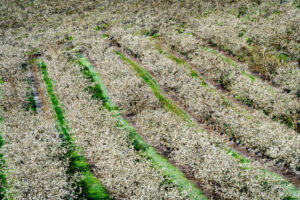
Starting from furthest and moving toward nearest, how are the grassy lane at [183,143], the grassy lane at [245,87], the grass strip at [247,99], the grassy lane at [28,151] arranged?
the grassy lane at [245,87]
the grass strip at [247,99]
the grassy lane at [183,143]
the grassy lane at [28,151]

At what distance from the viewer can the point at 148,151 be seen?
31.6 meters

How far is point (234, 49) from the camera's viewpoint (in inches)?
2042

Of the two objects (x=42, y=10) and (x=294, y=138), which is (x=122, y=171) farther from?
(x=42, y=10)

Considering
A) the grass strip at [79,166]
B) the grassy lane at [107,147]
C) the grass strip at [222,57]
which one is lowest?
the grass strip at [79,166]

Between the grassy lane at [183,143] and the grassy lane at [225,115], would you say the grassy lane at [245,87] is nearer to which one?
the grassy lane at [225,115]

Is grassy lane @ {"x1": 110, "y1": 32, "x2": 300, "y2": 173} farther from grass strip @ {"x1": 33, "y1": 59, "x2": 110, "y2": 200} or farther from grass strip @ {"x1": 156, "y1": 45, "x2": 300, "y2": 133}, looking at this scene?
grass strip @ {"x1": 33, "y1": 59, "x2": 110, "y2": 200}

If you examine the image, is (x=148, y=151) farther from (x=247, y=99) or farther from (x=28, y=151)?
(x=247, y=99)

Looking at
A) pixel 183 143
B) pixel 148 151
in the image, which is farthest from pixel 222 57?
pixel 148 151

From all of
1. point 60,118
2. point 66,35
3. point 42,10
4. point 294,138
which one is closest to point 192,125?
Answer: point 294,138

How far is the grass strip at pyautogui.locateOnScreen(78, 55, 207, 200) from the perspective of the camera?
26.0m

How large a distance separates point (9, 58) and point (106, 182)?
1729 inches

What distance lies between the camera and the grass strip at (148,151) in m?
26.0

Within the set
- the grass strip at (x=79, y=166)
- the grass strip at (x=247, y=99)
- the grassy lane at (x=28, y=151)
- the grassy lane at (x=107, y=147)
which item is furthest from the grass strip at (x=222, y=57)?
the grassy lane at (x=28, y=151)

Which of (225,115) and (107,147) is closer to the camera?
(107,147)
